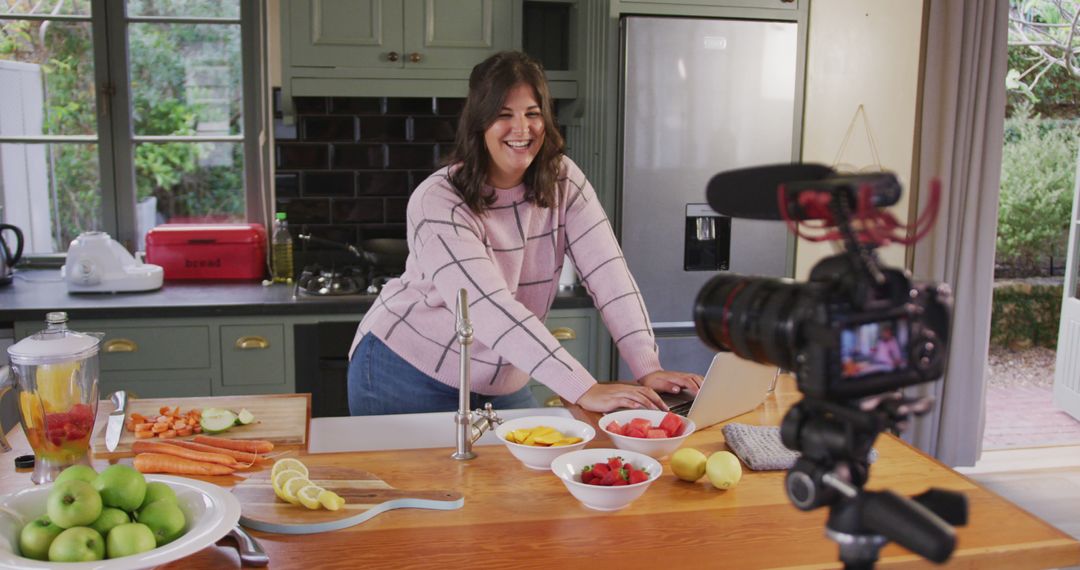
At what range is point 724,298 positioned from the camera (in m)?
0.94

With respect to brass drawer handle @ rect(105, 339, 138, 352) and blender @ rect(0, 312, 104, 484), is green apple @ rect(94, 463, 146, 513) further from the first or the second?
brass drawer handle @ rect(105, 339, 138, 352)

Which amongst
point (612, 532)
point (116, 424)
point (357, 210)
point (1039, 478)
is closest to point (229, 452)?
point (116, 424)

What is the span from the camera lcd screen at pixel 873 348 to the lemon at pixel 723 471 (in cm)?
74

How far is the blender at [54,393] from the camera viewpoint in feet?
4.91

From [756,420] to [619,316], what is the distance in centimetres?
36

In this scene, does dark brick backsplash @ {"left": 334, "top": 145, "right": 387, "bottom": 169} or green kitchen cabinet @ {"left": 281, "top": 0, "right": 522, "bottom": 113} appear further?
dark brick backsplash @ {"left": 334, "top": 145, "right": 387, "bottom": 169}

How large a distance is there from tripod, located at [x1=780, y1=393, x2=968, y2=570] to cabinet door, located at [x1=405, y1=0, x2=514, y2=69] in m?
2.68

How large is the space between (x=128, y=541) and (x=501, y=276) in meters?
0.91

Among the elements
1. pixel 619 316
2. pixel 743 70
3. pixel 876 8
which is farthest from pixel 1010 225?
pixel 619 316

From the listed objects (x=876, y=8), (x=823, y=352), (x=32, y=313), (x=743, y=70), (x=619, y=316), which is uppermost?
(x=876, y=8)

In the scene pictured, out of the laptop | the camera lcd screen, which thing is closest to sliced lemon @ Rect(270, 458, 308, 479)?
the laptop

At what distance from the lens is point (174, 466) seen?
158 centimetres

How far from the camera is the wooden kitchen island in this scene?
1305 millimetres

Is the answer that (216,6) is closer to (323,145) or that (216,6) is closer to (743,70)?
(323,145)
